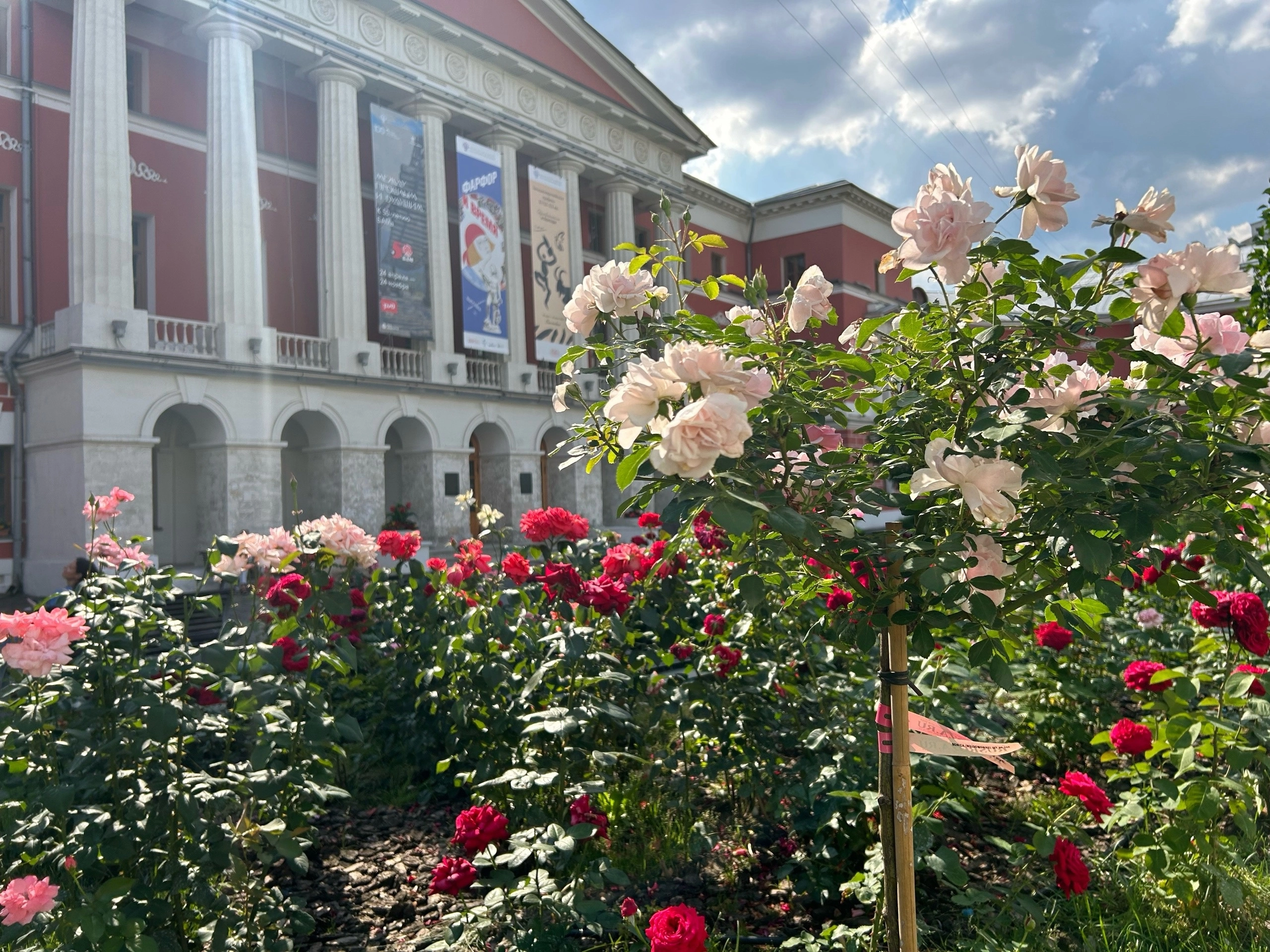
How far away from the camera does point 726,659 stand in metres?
3.52

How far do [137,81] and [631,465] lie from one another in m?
20.5

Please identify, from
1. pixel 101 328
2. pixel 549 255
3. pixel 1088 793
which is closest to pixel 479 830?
pixel 1088 793

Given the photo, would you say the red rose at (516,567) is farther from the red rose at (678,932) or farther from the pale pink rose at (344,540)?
the red rose at (678,932)

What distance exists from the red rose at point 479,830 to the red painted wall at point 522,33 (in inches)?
846

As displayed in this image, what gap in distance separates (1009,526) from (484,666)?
2322 mm

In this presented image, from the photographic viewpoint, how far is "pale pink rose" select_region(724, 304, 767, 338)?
210 cm

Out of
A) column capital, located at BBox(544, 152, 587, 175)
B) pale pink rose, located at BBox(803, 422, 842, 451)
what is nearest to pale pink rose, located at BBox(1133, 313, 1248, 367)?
pale pink rose, located at BBox(803, 422, 842, 451)

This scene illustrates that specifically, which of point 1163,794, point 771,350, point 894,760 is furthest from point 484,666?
point 1163,794

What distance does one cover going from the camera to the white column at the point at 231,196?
16.3 meters

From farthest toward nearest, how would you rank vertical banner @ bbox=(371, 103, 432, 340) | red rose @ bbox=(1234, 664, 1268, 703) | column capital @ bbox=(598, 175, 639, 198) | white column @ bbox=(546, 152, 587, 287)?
column capital @ bbox=(598, 175, 639, 198) → white column @ bbox=(546, 152, 587, 287) → vertical banner @ bbox=(371, 103, 432, 340) → red rose @ bbox=(1234, 664, 1268, 703)

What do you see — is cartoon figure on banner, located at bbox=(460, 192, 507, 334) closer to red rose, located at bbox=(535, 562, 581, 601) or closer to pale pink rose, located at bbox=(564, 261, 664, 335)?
red rose, located at bbox=(535, 562, 581, 601)

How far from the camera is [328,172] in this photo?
18.3m

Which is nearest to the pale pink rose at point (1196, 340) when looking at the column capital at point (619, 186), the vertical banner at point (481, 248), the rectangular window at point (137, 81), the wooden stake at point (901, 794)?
the wooden stake at point (901, 794)

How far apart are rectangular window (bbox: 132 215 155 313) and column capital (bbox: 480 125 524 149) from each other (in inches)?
312
